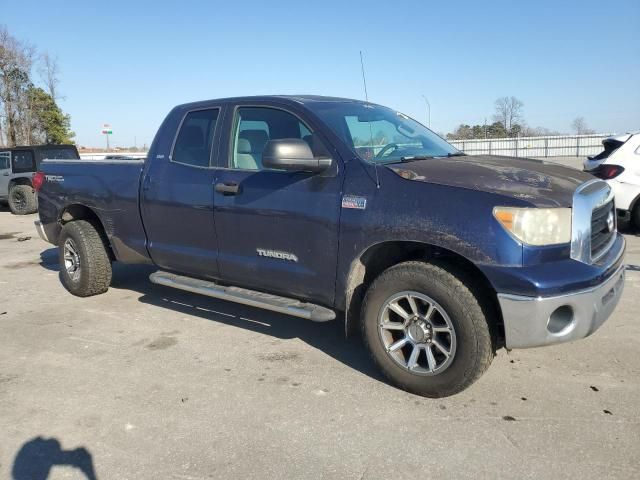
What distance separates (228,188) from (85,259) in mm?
2286

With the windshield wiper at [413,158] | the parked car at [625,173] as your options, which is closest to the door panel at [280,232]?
the windshield wiper at [413,158]

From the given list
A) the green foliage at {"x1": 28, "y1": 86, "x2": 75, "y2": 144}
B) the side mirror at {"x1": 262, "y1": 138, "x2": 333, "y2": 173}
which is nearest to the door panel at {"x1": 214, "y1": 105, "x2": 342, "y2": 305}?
the side mirror at {"x1": 262, "y1": 138, "x2": 333, "y2": 173}

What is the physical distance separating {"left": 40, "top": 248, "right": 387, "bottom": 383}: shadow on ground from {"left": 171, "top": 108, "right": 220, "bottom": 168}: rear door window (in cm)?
146

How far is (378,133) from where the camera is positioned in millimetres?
4094

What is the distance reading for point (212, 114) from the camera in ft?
15.0

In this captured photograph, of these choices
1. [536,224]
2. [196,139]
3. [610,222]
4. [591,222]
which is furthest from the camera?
[196,139]

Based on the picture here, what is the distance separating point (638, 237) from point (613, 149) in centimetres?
135

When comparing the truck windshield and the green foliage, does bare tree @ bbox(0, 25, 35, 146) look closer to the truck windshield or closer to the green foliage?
the green foliage

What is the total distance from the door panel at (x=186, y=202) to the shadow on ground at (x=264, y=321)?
0.64m

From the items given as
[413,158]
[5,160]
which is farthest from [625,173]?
[5,160]

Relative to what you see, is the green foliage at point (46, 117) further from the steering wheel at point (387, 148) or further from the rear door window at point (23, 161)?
the steering wheel at point (387, 148)

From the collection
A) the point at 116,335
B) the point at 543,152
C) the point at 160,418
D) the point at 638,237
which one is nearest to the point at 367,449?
the point at 160,418

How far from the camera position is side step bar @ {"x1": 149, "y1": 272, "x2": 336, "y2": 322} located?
3.71 meters

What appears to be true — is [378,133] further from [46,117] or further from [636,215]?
[46,117]
